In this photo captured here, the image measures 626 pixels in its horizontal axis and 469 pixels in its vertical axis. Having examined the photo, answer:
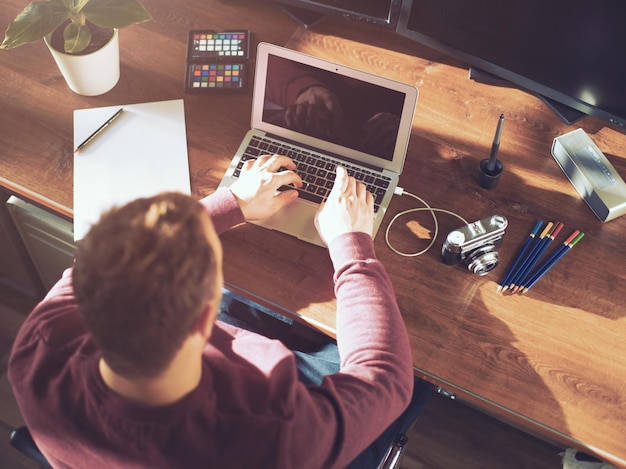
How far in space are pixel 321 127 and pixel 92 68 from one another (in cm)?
Answer: 51

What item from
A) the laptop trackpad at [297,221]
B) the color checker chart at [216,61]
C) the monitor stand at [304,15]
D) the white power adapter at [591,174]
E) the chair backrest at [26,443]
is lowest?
the chair backrest at [26,443]

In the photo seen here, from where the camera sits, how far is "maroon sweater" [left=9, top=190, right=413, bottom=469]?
862 mm

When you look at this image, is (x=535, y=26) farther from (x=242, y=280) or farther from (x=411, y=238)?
(x=242, y=280)

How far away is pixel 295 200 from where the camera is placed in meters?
1.36

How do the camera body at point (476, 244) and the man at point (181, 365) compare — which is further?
the camera body at point (476, 244)

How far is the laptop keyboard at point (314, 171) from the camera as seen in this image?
136cm

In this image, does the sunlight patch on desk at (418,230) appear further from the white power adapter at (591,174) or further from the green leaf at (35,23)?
the green leaf at (35,23)

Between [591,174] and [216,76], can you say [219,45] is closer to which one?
[216,76]

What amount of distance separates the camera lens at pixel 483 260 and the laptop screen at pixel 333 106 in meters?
0.24

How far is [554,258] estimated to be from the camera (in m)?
1.28

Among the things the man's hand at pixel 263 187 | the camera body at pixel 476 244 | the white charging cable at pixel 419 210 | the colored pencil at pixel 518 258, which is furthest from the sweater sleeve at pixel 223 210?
the colored pencil at pixel 518 258

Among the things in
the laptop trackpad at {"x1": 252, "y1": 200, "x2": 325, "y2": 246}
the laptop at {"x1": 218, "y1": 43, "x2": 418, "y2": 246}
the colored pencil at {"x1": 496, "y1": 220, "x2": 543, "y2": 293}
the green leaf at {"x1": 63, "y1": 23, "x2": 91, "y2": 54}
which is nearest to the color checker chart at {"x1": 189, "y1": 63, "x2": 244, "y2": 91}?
the laptop at {"x1": 218, "y1": 43, "x2": 418, "y2": 246}

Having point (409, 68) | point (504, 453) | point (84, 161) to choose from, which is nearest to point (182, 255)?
point (84, 161)

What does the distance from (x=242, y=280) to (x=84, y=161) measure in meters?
0.44
